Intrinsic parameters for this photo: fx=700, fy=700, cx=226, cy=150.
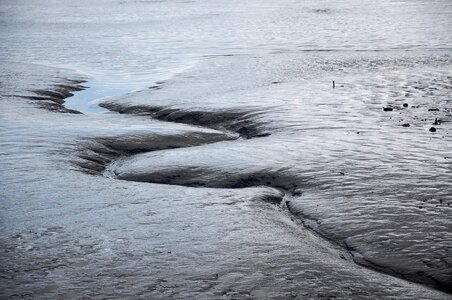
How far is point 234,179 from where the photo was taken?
573 cm

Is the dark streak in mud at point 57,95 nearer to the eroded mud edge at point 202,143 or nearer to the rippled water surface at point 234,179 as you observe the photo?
the eroded mud edge at point 202,143

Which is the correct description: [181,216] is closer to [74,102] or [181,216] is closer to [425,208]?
[425,208]

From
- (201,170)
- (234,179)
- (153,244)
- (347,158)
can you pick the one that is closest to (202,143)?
(201,170)

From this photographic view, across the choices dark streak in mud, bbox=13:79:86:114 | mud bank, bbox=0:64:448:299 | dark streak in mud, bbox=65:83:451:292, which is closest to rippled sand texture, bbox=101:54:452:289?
dark streak in mud, bbox=65:83:451:292

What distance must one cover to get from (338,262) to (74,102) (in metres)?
6.93

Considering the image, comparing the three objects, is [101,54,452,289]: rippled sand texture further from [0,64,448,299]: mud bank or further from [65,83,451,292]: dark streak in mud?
[0,64,448,299]: mud bank

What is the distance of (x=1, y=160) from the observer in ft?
20.9

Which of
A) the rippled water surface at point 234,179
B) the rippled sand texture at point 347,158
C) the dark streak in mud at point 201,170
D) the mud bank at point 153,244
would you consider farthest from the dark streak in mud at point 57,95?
the mud bank at point 153,244

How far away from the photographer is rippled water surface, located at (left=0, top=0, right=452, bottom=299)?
12.7 ft

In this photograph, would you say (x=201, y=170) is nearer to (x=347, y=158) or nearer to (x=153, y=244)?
(x=347, y=158)

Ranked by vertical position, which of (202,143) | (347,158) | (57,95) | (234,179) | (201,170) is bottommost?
(234,179)

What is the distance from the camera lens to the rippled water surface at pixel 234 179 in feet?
12.7

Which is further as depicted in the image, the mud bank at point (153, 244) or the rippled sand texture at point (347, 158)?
the rippled sand texture at point (347, 158)

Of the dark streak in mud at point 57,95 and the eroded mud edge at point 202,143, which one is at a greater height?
the dark streak in mud at point 57,95
